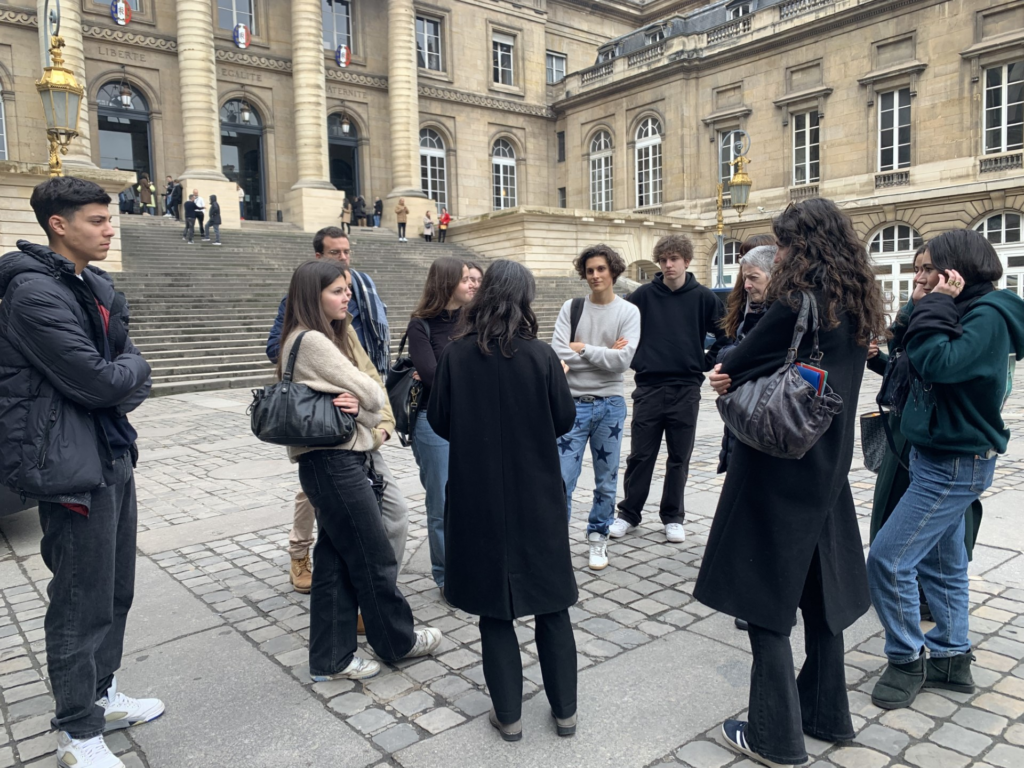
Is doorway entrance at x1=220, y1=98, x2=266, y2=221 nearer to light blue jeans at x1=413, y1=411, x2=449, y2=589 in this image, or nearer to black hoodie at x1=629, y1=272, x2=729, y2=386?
black hoodie at x1=629, y1=272, x2=729, y2=386

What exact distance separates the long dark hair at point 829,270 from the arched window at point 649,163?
33331 mm

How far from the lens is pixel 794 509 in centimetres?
259

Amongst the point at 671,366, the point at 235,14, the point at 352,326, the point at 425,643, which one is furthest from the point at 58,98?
the point at 235,14

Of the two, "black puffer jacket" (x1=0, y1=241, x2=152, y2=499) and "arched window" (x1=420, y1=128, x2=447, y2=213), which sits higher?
"arched window" (x1=420, y1=128, x2=447, y2=213)

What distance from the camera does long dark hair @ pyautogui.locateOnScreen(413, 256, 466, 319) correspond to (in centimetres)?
408

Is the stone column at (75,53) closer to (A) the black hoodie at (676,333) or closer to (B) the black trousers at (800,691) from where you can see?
(A) the black hoodie at (676,333)

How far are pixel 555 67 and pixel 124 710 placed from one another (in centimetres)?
4235

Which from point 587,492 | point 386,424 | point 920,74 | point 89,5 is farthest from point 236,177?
point 386,424

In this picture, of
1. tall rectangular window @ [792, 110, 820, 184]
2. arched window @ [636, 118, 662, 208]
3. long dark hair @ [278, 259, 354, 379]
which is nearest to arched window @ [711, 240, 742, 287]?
tall rectangular window @ [792, 110, 820, 184]

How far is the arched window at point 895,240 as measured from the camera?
27.5 metres

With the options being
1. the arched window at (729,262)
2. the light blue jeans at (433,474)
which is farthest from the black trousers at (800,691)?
the arched window at (729,262)

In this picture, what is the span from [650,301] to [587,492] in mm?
1933

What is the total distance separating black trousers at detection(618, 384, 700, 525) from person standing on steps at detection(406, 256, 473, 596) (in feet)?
4.93

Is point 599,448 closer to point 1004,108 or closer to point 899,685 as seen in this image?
point 899,685
